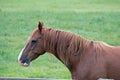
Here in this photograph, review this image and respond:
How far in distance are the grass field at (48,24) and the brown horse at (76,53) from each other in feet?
7.10

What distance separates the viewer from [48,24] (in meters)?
16.1

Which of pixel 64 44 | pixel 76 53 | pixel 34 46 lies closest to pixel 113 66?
pixel 76 53

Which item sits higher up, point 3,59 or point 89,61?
point 89,61

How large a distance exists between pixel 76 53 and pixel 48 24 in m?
9.68

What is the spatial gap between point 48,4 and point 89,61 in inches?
651

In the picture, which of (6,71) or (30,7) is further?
(30,7)

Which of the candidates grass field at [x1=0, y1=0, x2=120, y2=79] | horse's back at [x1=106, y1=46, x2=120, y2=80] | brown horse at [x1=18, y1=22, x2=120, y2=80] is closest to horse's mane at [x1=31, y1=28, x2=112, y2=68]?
brown horse at [x1=18, y1=22, x2=120, y2=80]

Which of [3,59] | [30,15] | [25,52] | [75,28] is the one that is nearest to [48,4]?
[30,15]

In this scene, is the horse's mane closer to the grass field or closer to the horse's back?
the horse's back

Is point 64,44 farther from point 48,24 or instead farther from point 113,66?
point 48,24

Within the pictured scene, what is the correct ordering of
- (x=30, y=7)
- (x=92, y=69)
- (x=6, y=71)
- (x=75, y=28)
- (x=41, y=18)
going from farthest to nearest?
(x=30, y=7) < (x=41, y=18) < (x=75, y=28) < (x=6, y=71) < (x=92, y=69)

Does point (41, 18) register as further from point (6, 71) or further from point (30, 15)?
point (6, 71)

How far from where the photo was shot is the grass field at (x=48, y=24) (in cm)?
1001

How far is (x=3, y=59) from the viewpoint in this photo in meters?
10.9
